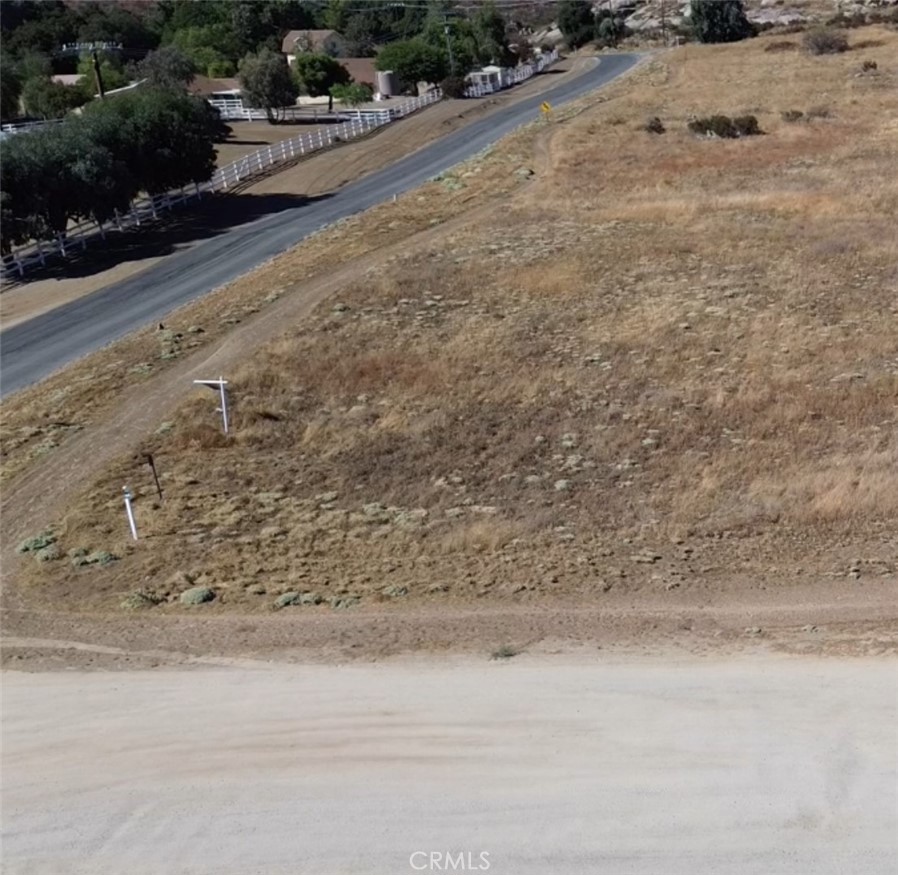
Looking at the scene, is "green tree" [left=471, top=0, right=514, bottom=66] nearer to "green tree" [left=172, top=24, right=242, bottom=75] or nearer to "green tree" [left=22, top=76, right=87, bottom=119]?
"green tree" [left=172, top=24, right=242, bottom=75]

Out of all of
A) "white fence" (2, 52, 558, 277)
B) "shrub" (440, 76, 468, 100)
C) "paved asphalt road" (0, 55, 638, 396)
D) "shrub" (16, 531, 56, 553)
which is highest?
"shrub" (440, 76, 468, 100)

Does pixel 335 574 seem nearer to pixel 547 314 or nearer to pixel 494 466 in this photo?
pixel 494 466

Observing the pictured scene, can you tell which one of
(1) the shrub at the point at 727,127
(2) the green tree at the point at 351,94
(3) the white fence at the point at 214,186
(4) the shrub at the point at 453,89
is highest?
(2) the green tree at the point at 351,94

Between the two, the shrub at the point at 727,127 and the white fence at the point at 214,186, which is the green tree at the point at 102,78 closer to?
the white fence at the point at 214,186

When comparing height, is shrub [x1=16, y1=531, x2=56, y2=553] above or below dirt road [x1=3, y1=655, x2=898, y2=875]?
above

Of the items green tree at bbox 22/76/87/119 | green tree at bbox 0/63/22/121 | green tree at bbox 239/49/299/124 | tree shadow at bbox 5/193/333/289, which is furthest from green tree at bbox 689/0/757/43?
tree shadow at bbox 5/193/333/289

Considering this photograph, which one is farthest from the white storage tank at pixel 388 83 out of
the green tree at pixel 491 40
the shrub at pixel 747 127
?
the shrub at pixel 747 127
